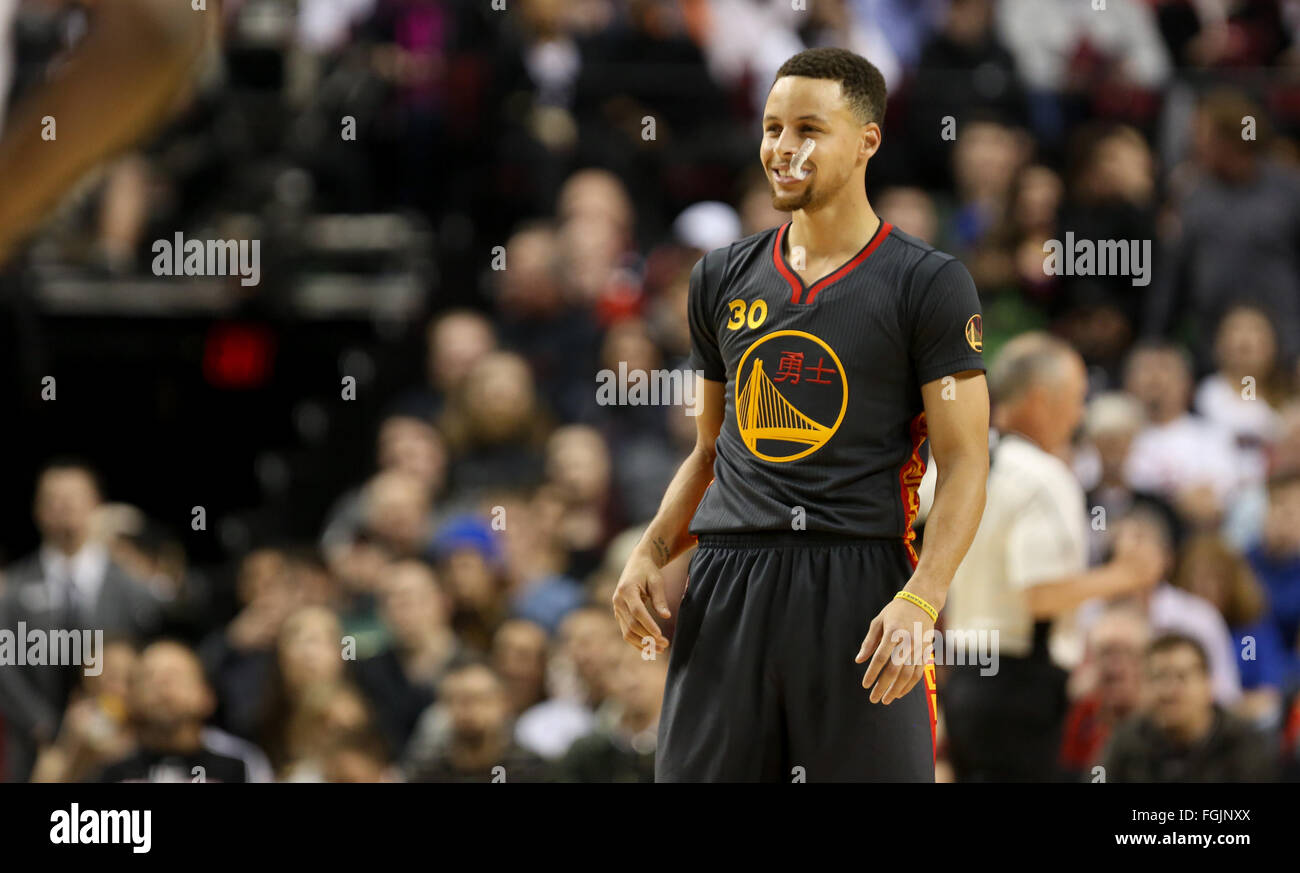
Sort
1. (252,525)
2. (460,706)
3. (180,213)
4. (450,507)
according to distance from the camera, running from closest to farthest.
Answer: (460,706) → (450,507) → (252,525) → (180,213)

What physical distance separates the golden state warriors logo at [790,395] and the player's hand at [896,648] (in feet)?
1.40

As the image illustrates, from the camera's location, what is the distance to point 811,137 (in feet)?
12.1

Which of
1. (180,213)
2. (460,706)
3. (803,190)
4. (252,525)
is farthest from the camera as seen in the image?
(180,213)

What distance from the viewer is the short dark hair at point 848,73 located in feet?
12.2

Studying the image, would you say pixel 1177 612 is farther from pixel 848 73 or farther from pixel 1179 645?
pixel 848 73

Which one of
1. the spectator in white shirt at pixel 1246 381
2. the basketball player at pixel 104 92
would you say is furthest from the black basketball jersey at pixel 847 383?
the spectator in white shirt at pixel 1246 381

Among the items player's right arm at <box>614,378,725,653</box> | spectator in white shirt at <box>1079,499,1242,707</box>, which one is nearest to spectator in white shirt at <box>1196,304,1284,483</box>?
spectator in white shirt at <box>1079,499,1242,707</box>

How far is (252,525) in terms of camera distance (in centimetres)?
977

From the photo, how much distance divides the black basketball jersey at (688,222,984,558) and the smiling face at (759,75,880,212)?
0.18m

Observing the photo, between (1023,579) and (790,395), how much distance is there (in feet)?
7.24
